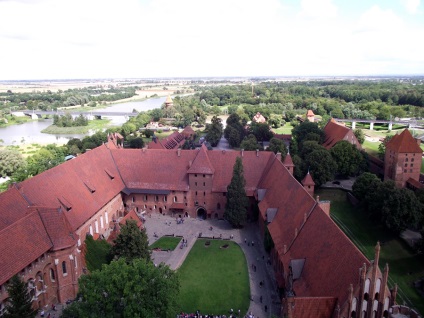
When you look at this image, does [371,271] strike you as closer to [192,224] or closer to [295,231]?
[295,231]

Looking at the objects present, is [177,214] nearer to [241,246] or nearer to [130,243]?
[241,246]

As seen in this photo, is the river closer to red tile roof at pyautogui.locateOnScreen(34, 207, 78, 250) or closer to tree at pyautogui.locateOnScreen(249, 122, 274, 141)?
tree at pyautogui.locateOnScreen(249, 122, 274, 141)

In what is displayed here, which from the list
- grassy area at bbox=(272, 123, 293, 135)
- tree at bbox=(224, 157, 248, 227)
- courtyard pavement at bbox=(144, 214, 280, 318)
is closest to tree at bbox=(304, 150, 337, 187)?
courtyard pavement at bbox=(144, 214, 280, 318)

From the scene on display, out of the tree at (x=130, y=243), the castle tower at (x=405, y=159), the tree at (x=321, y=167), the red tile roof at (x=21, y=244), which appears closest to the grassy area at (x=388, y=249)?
the tree at (x=321, y=167)

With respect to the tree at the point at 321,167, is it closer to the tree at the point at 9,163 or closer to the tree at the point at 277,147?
the tree at the point at 277,147

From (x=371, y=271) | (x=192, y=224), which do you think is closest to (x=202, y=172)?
(x=192, y=224)

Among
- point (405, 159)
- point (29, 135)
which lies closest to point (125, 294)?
point (405, 159)
